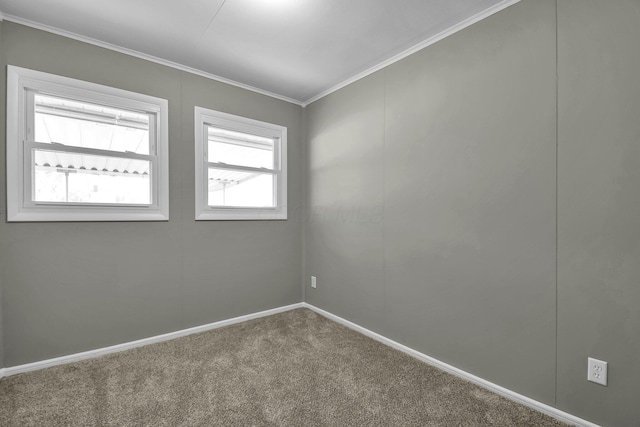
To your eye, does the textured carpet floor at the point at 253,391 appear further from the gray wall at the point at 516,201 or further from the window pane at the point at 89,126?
the window pane at the point at 89,126

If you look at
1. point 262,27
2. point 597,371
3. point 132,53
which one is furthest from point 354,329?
point 132,53

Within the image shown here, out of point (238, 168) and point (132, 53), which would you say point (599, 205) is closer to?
point (238, 168)

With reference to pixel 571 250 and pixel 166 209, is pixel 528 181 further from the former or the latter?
pixel 166 209

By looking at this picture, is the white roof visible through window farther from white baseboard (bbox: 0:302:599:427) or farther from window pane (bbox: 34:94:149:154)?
white baseboard (bbox: 0:302:599:427)

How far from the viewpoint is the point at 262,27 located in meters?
2.11

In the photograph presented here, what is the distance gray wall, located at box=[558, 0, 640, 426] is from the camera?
1.39 meters

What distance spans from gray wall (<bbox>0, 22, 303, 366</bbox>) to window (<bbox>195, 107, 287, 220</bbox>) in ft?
0.31

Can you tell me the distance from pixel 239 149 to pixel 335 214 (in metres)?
1.28

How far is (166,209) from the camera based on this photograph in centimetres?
262

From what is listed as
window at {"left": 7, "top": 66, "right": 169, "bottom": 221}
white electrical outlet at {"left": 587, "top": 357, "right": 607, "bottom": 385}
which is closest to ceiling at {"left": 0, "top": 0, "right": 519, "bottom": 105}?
window at {"left": 7, "top": 66, "right": 169, "bottom": 221}

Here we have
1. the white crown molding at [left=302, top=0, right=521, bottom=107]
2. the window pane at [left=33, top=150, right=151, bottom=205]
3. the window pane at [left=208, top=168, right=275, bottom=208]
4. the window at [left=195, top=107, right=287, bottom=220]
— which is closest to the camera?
the white crown molding at [left=302, top=0, right=521, bottom=107]

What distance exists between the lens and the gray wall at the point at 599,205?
54.8 inches

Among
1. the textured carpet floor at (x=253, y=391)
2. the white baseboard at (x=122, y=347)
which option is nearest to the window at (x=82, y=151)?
the white baseboard at (x=122, y=347)

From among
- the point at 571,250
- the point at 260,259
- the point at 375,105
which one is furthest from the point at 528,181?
the point at 260,259
